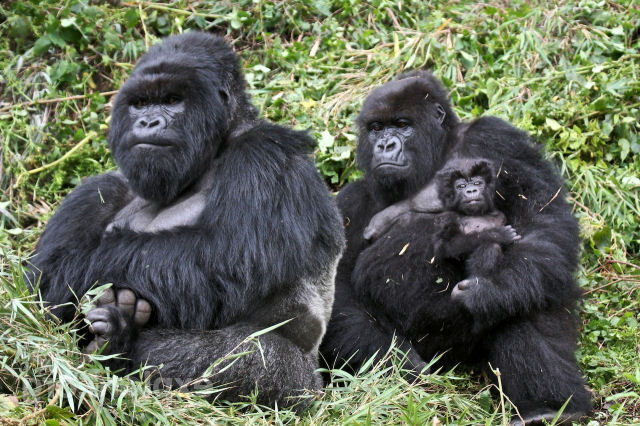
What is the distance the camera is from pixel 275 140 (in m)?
3.89

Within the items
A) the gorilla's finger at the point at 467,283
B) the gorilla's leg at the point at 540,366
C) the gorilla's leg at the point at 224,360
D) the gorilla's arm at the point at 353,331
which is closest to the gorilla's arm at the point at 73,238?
the gorilla's leg at the point at 224,360

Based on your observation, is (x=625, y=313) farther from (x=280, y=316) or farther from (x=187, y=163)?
(x=187, y=163)

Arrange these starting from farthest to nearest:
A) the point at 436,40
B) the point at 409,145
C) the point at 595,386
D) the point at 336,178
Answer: the point at 436,40
the point at 336,178
the point at 409,145
the point at 595,386

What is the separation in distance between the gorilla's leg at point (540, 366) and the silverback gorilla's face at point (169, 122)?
1646 mm

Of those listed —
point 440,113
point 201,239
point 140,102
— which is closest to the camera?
point 201,239

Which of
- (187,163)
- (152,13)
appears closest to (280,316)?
(187,163)

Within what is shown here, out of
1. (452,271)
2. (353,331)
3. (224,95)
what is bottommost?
(353,331)

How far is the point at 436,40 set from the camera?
642 cm

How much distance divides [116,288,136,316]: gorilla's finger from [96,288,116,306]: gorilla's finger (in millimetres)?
25

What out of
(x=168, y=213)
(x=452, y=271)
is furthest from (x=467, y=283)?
(x=168, y=213)

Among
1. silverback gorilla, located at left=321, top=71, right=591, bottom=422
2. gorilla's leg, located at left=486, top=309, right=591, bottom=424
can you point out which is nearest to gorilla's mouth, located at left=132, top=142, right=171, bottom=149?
silverback gorilla, located at left=321, top=71, right=591, bottom=422

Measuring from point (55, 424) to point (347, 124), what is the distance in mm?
3545

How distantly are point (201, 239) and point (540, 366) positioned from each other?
5.38 feet

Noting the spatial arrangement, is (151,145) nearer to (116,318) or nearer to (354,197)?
(116,318)
